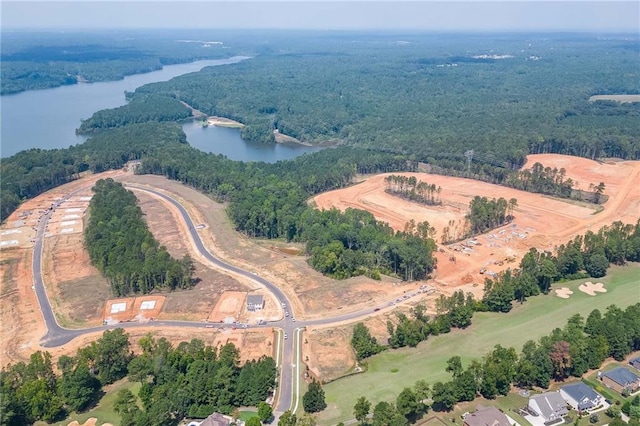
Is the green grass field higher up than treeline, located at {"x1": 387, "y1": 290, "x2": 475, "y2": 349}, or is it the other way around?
treeline, located at {"x1": 387, "y1": 290, "x2": 475, "y2": 349}

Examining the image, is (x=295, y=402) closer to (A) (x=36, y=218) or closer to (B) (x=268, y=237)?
(B) (x=268, y=237)

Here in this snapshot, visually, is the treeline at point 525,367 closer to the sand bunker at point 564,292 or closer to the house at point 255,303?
the sand bunker at point 564,292

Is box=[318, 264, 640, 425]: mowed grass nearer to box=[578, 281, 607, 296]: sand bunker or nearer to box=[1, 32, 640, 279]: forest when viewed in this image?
A: box=[578, 281, 607, 296]: sand bunker

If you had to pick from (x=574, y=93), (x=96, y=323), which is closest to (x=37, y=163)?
(x=96, y=323)

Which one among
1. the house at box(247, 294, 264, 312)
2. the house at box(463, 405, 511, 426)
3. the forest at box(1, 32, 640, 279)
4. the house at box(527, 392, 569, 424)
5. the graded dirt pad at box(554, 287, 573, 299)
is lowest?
the graded dirt pad at box(554, 287, 573, 299)

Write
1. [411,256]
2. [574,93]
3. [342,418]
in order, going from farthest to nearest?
1. [574,93]
2. [411,256]
3. [342,418]

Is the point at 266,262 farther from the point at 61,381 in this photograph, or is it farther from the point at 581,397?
the point at 581,397

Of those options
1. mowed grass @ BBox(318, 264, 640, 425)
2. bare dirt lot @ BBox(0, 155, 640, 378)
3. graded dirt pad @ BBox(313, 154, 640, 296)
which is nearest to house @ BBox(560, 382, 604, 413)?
mowed grass @ BBox(318, 264, 640, 425)
